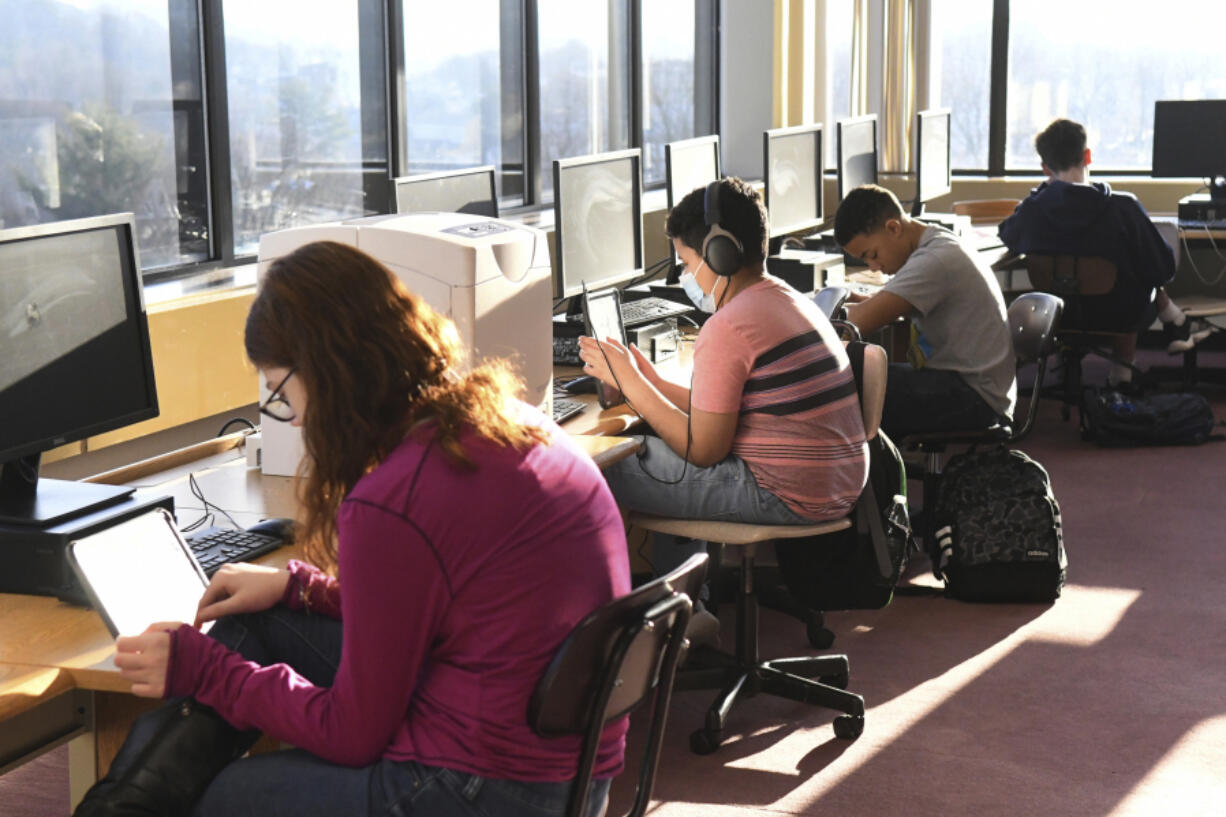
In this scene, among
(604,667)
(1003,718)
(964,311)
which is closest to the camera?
(604,667)

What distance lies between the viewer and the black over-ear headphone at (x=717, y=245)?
113 inches

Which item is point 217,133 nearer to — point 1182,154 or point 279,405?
point 279,405

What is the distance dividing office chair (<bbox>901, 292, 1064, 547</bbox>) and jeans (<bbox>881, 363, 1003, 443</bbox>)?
0.03 metres

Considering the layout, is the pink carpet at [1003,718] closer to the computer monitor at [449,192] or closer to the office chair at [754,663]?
the office chair at [754,663]

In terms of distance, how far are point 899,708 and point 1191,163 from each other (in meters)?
4.43

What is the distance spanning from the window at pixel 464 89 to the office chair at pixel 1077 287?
78.2 inches

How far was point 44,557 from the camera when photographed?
1.86 metres

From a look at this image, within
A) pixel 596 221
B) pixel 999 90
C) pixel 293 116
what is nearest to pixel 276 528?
pixel 596 221

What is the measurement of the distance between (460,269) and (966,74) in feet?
19.2

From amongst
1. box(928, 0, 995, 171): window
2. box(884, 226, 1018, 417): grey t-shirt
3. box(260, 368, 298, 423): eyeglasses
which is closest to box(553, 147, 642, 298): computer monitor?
box(884, 226, 1018, 417): grey t-shirt

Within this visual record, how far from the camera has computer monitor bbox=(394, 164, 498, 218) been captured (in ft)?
10.8

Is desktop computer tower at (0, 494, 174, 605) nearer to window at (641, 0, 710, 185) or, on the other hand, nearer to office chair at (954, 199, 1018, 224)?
window at (641, 0, 710, 185)

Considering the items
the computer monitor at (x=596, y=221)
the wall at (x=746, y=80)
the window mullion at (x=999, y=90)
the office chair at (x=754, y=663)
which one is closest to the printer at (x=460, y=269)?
the office chair at (x=754, y=663)

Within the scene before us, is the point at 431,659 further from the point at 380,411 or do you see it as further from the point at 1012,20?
the point at 1012,20
